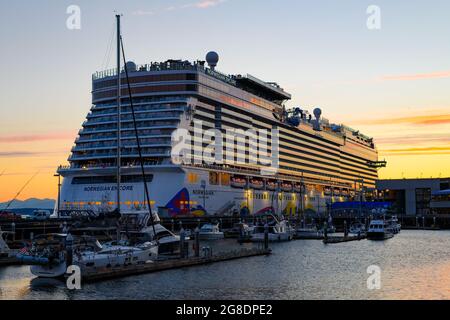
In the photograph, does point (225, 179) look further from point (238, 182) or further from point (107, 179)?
point (107, 179)

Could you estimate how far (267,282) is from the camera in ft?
154

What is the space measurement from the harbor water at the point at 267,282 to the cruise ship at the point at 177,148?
105 ft

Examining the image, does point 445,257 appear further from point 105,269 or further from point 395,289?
point 105,269

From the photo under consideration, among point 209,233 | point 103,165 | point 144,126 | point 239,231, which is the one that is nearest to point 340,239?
point 239,231

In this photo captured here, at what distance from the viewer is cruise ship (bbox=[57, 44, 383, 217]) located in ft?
312

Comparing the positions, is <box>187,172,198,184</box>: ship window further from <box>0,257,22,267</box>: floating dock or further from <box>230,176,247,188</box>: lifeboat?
<box>0,257,22,267</box>: floating dock

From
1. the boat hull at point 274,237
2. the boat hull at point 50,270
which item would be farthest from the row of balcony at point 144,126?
the boat hull at point 50,270

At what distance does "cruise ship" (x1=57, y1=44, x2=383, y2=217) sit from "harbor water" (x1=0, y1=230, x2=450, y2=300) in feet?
105

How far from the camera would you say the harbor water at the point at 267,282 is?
40625mm

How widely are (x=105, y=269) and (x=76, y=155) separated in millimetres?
57016

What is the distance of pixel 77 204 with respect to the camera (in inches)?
3812

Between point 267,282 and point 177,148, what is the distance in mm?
52069

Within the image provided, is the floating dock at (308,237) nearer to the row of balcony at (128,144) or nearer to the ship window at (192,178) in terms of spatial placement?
the ship window at (192,178)
